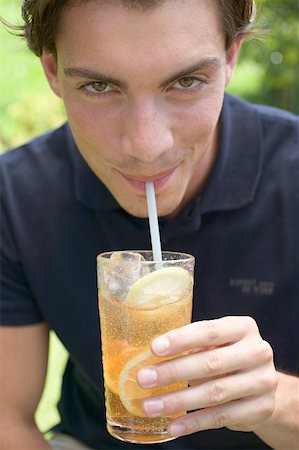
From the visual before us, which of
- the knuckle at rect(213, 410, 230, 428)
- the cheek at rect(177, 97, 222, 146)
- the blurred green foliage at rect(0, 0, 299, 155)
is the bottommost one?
the blurred green foliage at rect(0, 0, 299, 155)

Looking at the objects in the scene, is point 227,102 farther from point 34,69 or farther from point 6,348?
point 34,69

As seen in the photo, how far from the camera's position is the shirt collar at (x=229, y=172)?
6.64ft

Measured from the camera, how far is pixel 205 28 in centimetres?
164

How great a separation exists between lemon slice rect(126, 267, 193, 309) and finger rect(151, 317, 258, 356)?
0.24 feet

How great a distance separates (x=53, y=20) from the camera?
5.70 feet

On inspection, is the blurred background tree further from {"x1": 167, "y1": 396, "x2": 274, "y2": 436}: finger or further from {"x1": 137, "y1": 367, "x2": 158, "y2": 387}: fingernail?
{"x1": 137, "y1": 367, "x2": 158, "y2": 387}: fingernail

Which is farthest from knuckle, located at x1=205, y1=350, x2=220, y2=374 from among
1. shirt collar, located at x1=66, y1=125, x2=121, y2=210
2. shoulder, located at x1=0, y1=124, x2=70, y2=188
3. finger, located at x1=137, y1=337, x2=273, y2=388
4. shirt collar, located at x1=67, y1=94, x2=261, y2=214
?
shoulder, located at x1=0, y1=124, x2=70, y2=188

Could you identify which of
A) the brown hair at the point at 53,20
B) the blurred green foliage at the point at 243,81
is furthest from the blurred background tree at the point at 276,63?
the brown hair at the point at 53,20

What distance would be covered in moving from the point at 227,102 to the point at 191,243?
0.44 metres

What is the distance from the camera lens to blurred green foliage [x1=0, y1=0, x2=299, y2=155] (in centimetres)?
564

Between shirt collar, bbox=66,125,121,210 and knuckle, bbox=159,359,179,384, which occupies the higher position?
shirt collar, bbox=66,125,121,210

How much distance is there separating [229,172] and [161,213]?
33 centimetres

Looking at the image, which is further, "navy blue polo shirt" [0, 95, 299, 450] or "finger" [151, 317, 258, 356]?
"navy blue polo shirt" [0, 95, 299, 450]

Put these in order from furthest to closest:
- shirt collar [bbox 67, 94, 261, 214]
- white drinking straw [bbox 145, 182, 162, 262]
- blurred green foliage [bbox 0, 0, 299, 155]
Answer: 1. blurred green foliage [bbox 0, 0, 299, 155]
2. shirt collar [bbox 67, 94, 261, 214]
3. white drinking straw [bbox 145, 182, 162, 262]
